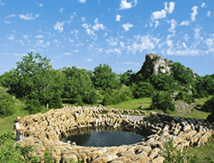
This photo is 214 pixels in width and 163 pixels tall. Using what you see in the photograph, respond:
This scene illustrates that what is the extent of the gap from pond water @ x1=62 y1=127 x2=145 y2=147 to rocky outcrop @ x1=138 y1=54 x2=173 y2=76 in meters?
30.9

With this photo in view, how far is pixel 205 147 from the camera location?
9.32 meters

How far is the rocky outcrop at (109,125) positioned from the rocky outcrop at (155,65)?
27590 millimetres

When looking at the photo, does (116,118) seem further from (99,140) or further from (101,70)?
(101,70)

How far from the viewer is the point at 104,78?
45625mm

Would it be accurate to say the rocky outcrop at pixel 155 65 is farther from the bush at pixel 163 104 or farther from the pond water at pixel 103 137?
the pond water at pixel 103 137

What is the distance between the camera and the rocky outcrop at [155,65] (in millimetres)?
42562

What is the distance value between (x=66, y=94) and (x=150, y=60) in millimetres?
27998

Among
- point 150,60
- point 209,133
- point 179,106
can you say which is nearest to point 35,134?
point 209,133

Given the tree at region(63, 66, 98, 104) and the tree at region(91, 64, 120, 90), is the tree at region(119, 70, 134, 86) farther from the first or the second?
the tree at region(63, 66, 98, 104)

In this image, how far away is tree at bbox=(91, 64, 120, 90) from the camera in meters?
44.1

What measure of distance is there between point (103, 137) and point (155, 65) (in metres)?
34.0

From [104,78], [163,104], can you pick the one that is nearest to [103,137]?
[163,104]

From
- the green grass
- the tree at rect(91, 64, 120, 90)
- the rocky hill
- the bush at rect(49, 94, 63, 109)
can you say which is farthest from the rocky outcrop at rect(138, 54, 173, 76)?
the green grass

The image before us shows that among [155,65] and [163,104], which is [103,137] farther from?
[155,65]
